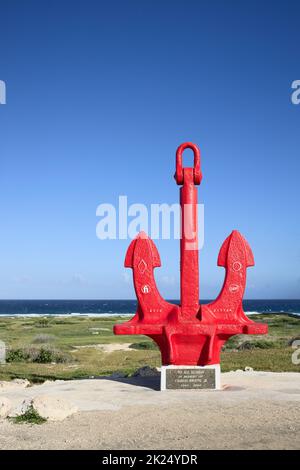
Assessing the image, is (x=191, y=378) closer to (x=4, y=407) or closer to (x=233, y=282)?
(x=233, y=282)

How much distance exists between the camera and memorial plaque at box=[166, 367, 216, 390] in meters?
8.26

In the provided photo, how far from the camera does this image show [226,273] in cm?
857

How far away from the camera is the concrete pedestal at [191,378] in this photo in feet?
27.1

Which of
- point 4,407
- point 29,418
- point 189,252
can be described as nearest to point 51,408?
point 29,418

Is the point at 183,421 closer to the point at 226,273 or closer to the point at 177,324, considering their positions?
the point at 177,324

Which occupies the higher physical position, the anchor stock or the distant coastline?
the anchor stock

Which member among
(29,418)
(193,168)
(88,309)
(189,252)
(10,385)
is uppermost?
(193,168)

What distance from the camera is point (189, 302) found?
846 centimetres

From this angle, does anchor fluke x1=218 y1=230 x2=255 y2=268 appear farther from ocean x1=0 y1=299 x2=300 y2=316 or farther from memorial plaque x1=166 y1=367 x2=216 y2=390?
ocean x1=0 y1=299 x2=300 y2=316

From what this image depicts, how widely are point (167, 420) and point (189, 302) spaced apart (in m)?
2.42

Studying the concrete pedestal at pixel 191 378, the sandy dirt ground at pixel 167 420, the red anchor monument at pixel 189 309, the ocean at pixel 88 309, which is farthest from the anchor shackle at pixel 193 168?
the ocean at pixel 88 309

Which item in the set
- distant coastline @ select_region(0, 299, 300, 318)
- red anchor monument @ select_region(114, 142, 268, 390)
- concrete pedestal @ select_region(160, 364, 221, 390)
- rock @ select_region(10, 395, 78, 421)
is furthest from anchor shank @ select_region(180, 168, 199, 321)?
distant coastline @ select_region(0, 299, 300, 318)

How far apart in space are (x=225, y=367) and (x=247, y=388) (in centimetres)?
372

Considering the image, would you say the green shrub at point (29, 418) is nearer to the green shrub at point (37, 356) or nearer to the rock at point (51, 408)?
the rock at point (51, 408)
